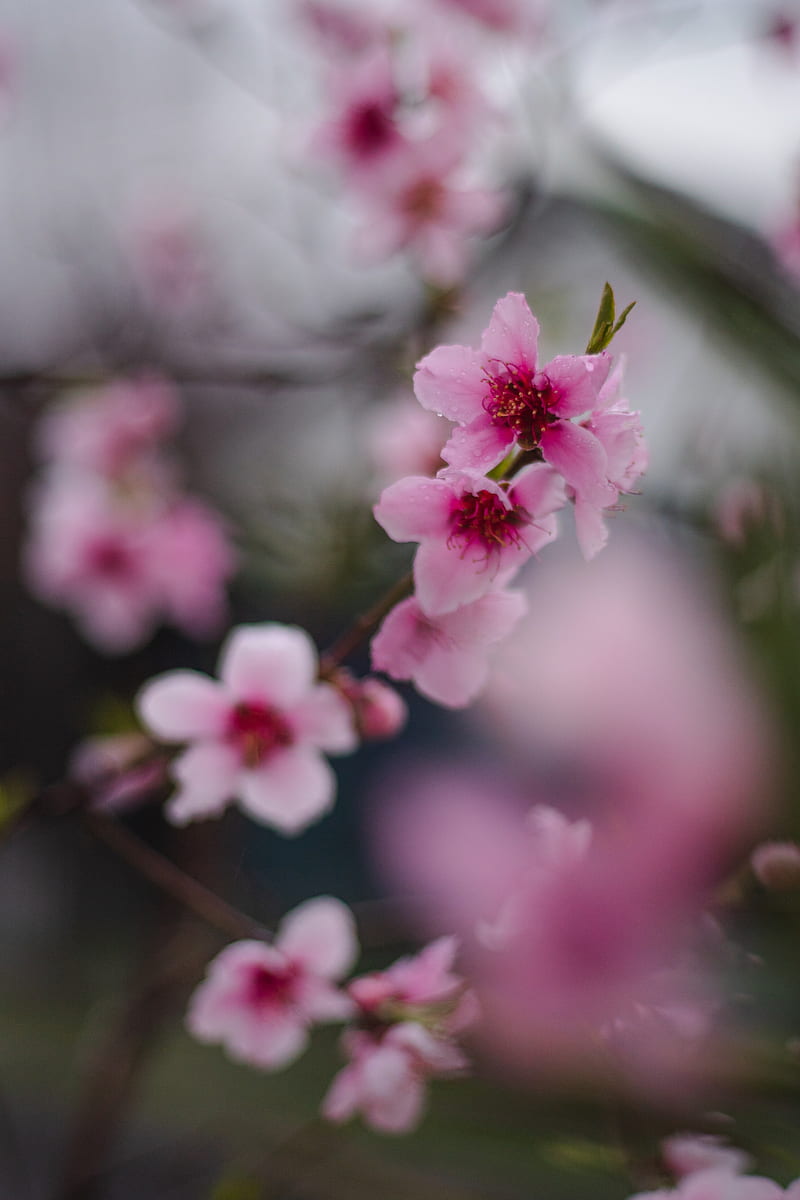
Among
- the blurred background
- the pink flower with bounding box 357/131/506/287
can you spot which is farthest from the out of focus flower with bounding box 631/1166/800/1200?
the pink flower with bounding box 357/131/506/287

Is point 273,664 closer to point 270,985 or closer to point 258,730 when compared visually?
point 258,730

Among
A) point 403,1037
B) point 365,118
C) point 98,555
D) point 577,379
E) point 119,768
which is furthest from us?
point 98,555

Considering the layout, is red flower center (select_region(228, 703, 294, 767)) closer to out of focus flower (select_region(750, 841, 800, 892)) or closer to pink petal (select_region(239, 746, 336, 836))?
pink petal (select_region(239, 746, 336, 836))

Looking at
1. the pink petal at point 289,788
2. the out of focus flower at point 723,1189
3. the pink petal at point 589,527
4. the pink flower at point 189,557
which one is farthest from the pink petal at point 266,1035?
the pink flower at point 189,557

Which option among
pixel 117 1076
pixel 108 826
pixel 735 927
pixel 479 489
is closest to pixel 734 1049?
pixel 735 927

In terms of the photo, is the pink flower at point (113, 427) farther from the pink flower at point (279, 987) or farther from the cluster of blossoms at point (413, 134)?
the pink flower at point (279, 987)

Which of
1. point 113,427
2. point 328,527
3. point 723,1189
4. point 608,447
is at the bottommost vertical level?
point 723,1189

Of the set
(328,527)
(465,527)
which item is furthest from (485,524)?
(328,527)
